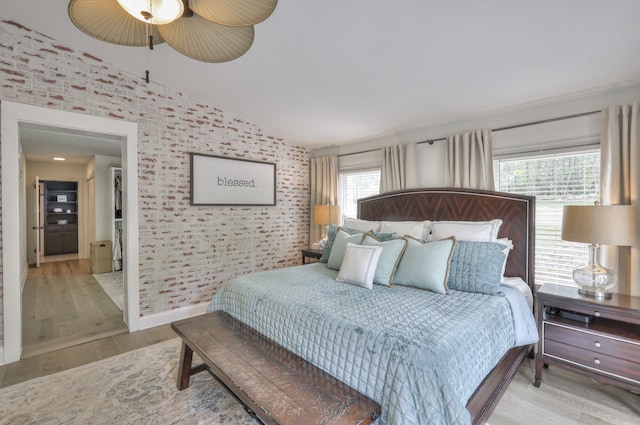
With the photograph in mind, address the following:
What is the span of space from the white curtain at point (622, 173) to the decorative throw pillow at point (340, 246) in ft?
6.72

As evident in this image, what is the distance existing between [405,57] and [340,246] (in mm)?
1788

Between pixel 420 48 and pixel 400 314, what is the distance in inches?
76.7

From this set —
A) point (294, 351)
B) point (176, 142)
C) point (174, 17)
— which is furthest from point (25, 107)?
point (294, 351)

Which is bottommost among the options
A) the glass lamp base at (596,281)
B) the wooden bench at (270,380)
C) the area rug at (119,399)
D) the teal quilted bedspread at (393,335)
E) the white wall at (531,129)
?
the area rug at (119,399)

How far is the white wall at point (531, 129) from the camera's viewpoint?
254 centimetres

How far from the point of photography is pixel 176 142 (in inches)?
138

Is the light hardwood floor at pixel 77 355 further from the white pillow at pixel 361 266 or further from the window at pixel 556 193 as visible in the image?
the window at pixel 556 193

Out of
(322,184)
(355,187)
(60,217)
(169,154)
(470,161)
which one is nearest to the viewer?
(470,161)

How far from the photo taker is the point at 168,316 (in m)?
3.46

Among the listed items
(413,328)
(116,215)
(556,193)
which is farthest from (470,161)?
(116,215)

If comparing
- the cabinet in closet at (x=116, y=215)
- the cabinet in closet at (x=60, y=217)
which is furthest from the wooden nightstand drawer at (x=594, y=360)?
the cabinet in closet at (x=60, y=217)

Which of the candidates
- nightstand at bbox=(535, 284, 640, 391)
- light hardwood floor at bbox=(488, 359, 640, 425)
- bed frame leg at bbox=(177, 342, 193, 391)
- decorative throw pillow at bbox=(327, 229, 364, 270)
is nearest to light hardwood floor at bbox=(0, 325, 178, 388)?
bed frame leg at bbox=(177, 342, 193, 391)

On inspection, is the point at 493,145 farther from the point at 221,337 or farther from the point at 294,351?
the point at 221,337

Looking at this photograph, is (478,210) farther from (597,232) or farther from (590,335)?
(590,335)
